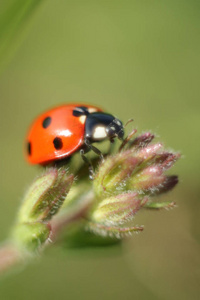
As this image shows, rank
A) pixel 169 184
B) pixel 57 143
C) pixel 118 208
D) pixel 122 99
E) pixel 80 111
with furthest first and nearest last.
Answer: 1. pixel 122 99
2. pixel 80 111
3. pixel 57 143
4. pixel 169 184
5. pixel 118 208

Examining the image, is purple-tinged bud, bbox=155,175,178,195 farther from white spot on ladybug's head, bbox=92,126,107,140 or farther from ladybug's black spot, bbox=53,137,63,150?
ladybug's black spot, bbox=53,137,63,150

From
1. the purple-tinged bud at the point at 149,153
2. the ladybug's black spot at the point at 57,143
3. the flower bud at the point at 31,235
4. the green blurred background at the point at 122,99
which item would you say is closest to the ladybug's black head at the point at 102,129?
the ladybug's black spot at the point at 57,143

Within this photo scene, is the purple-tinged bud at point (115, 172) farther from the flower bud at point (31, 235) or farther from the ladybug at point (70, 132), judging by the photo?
the flower bud at point (31, 235)

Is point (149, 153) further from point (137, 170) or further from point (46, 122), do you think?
point (46, 122)

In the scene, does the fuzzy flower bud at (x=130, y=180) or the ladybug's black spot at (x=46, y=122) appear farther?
the ladybug's black spot at (x=46, y=122)

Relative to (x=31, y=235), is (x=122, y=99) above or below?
above

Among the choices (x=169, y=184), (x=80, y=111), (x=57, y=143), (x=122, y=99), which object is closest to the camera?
(x=169, y=184)

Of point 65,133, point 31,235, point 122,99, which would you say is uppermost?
point 122,99

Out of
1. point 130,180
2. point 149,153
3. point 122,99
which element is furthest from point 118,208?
point 122,99

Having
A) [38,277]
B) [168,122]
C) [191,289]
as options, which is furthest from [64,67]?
[191,289]
